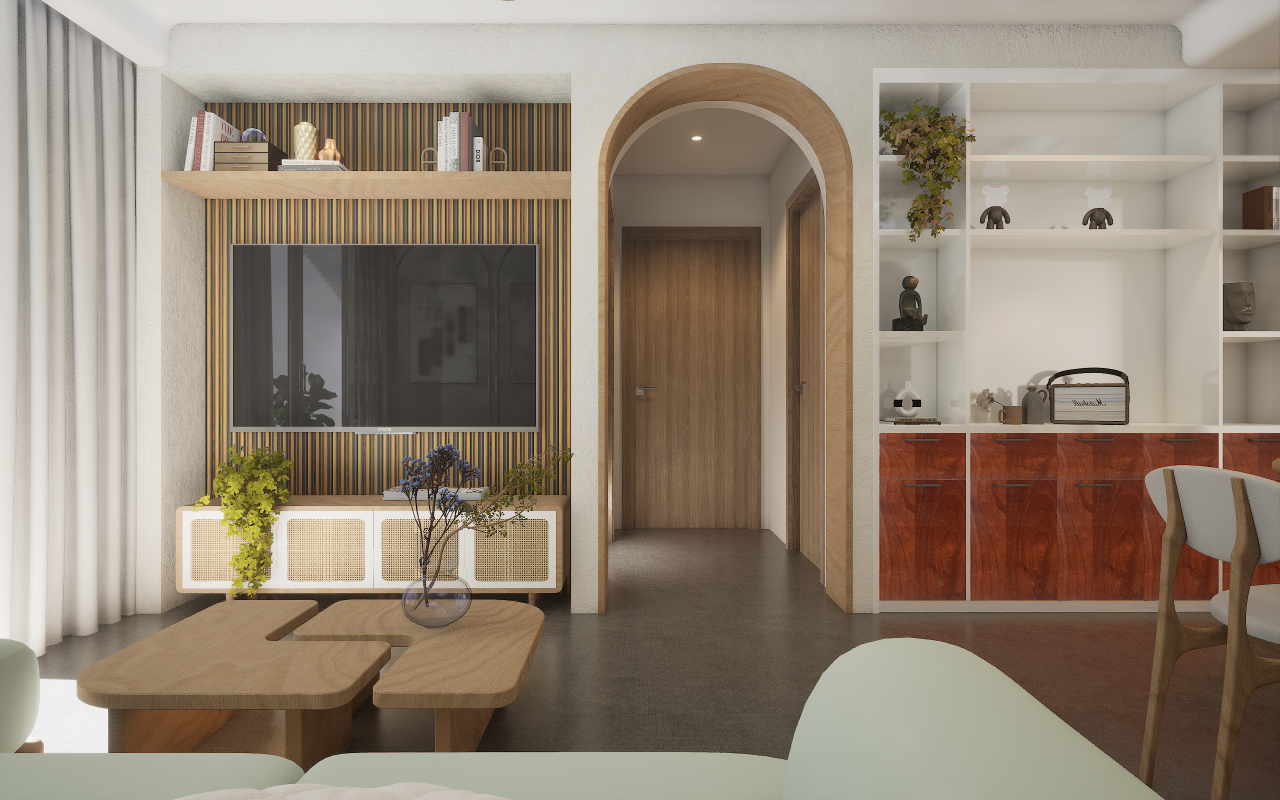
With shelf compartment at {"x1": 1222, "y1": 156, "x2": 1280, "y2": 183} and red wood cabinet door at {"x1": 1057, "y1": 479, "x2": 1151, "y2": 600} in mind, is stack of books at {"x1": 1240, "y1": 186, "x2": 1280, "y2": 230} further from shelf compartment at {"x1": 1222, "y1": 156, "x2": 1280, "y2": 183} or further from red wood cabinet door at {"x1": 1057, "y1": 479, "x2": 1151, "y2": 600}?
red wood cabinet door at {"x1": 1057, "y1": 479, "x2": 1151, "y2": 600}

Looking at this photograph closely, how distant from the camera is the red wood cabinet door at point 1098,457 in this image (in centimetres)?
325

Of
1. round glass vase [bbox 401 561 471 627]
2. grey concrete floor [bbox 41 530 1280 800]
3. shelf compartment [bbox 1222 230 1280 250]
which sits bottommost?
grey concrete floor [bbox 41 530 1280 800]

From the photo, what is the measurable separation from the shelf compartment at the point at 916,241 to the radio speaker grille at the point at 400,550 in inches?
96.1

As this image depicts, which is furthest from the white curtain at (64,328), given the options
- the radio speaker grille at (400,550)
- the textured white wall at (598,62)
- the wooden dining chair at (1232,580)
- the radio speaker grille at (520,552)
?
the wooden dining chair at (1232,580)

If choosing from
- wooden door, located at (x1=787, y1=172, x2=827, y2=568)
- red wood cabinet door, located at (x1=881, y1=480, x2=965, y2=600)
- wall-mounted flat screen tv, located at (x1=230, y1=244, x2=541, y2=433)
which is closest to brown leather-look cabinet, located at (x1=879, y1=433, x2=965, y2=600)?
red wood cabinet door, located at (x1=881, y1=480, x2=965, y2=600)

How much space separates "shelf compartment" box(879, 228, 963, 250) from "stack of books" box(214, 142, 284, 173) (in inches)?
113

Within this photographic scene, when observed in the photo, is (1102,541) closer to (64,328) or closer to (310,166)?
(310,166)

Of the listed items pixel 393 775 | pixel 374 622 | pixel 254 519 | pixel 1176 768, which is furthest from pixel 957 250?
pixel 254 519

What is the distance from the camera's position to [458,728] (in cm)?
177

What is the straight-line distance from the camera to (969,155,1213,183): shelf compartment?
3.29 meters

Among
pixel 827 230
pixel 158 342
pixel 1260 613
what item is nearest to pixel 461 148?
pixel 158 342

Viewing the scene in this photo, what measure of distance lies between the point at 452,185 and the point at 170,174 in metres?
1.26

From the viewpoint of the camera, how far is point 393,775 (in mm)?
1034

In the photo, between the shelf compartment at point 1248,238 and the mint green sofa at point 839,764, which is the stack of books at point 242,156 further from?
the shelf compartment at point 1248,238
